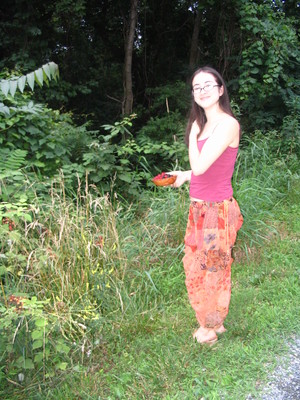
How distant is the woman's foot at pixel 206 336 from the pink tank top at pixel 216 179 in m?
0.93

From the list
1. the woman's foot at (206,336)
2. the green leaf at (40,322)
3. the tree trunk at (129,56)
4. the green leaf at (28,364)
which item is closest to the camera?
the green leaf at (40,322)

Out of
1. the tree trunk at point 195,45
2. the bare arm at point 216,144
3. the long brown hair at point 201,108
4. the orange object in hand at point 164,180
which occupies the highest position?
the tree trunk at point 195,45

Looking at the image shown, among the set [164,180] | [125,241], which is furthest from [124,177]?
[164,180]

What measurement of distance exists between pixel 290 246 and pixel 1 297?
108 inches

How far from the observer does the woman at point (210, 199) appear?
92.0 inches

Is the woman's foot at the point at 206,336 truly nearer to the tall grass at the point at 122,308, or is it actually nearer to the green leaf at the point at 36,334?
the tall grass at the point at 122,308

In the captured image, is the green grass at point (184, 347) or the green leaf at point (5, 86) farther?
the green grass at point (184, 347)

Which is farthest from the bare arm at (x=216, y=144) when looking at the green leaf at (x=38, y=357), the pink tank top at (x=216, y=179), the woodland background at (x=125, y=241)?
the green leaf at (x=38, y=357)

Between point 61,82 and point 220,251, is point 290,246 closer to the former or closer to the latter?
point 220,251

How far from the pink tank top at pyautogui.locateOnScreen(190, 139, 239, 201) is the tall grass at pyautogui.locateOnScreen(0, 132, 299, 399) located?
99 centimetres

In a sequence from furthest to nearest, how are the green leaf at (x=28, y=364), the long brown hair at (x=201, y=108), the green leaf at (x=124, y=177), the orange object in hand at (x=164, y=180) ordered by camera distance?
the green leaf at (x=124, y=177)
the orange object in hand at (x=164, y=180)
the long brown hair at (x=201, y=108)
the green leaf at (x=28, y=364)

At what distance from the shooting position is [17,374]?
247 cm

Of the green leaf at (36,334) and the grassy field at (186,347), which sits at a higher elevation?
the green leaf at (36,334)

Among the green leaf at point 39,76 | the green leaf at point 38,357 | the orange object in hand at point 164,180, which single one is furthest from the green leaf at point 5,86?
the green leaf at point 38,357
